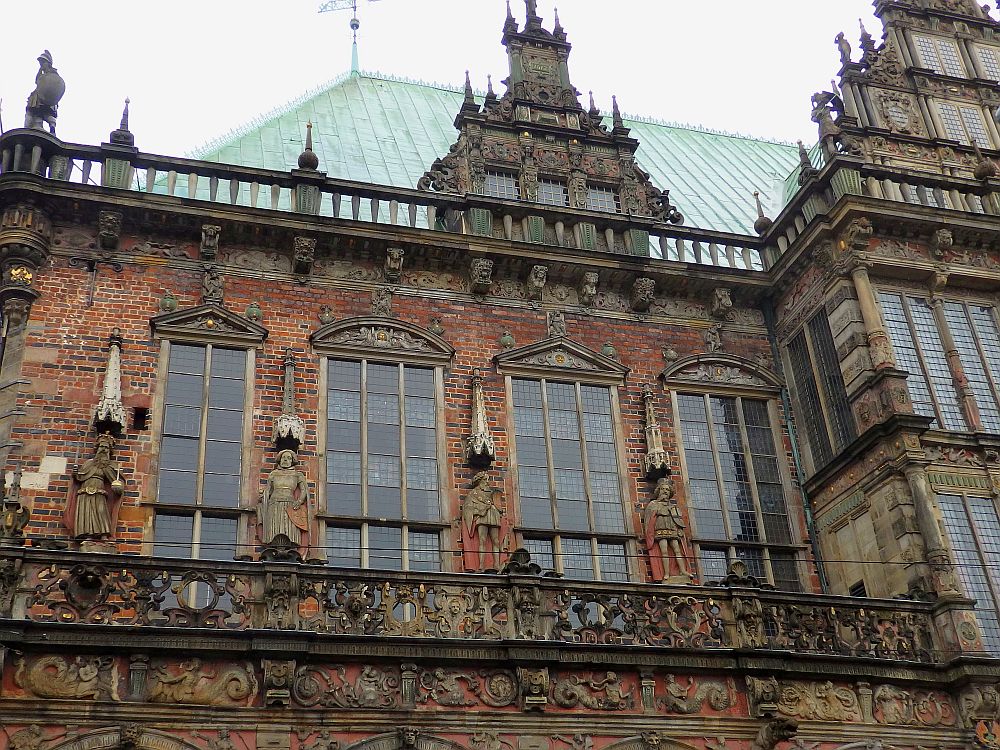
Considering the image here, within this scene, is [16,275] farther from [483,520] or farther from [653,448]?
[653,448]

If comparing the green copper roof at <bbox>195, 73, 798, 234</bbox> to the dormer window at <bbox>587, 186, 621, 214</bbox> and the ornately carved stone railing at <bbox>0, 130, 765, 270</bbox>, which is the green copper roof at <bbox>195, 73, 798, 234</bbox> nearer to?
the ornately carved stone railing at <bbox>0, 130, 765, 270</bbox>

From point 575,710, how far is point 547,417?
14.8ft

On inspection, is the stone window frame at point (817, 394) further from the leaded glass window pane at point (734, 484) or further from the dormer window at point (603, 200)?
the dormer window at point (603, 200)

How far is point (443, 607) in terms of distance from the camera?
Answer: 496 inches

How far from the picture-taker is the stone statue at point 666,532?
14.8 meters

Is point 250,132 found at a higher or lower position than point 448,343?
higher

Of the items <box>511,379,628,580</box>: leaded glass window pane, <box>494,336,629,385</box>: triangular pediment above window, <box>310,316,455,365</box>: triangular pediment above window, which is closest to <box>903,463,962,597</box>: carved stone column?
<box>511,379,628,580</box>: leaded glass window pane

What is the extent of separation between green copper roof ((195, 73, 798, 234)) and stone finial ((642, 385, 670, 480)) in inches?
219

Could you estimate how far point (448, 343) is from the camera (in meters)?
16.0

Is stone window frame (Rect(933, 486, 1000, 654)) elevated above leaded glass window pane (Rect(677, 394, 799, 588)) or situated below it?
below

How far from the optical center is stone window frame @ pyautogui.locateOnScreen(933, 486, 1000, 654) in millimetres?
14203

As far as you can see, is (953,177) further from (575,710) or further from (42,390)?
(42,390)

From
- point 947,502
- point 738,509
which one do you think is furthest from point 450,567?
point 947,502

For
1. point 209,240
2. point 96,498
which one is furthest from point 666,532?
point 209,240
